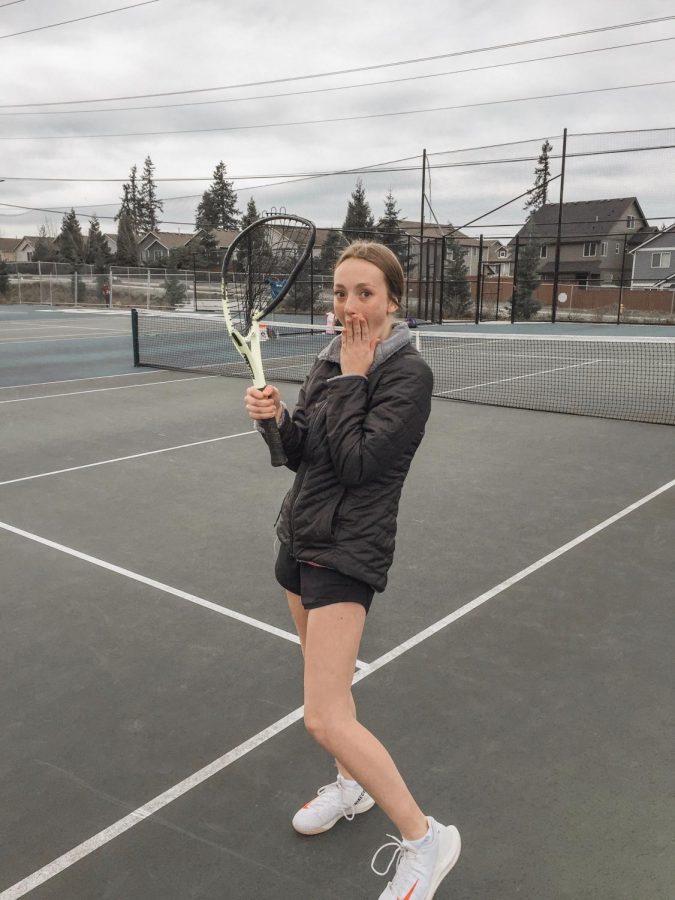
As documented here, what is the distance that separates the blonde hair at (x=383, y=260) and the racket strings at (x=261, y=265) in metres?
0.77

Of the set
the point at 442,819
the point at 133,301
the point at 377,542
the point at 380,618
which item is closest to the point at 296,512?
the point at 377,542

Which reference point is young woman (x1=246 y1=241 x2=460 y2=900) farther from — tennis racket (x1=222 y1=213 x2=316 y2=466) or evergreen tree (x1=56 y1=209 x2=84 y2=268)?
evergreen tree (x1=56 y1=209 x2=84 y2=268)

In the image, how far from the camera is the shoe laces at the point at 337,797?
265cm

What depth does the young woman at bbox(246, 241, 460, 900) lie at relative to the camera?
7.04 feet

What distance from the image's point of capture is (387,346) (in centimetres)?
222

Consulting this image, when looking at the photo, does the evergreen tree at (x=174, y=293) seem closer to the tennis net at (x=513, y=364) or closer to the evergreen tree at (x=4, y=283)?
the evergreen tree at (x=4, y=283)

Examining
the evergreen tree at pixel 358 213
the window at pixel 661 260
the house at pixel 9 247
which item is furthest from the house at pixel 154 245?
the window at pixel 661 260

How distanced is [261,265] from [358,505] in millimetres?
1472

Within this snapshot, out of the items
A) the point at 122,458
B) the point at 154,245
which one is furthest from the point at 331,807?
the point at 154,245

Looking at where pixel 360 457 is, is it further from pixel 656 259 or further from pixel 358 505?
pixel 656 259

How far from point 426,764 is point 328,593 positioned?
121cm

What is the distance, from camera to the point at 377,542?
7.29ft

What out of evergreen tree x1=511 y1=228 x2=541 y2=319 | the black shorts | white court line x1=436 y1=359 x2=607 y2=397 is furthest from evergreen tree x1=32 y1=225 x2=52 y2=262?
the black shorts

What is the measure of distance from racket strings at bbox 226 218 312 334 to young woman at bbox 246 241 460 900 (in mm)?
850
